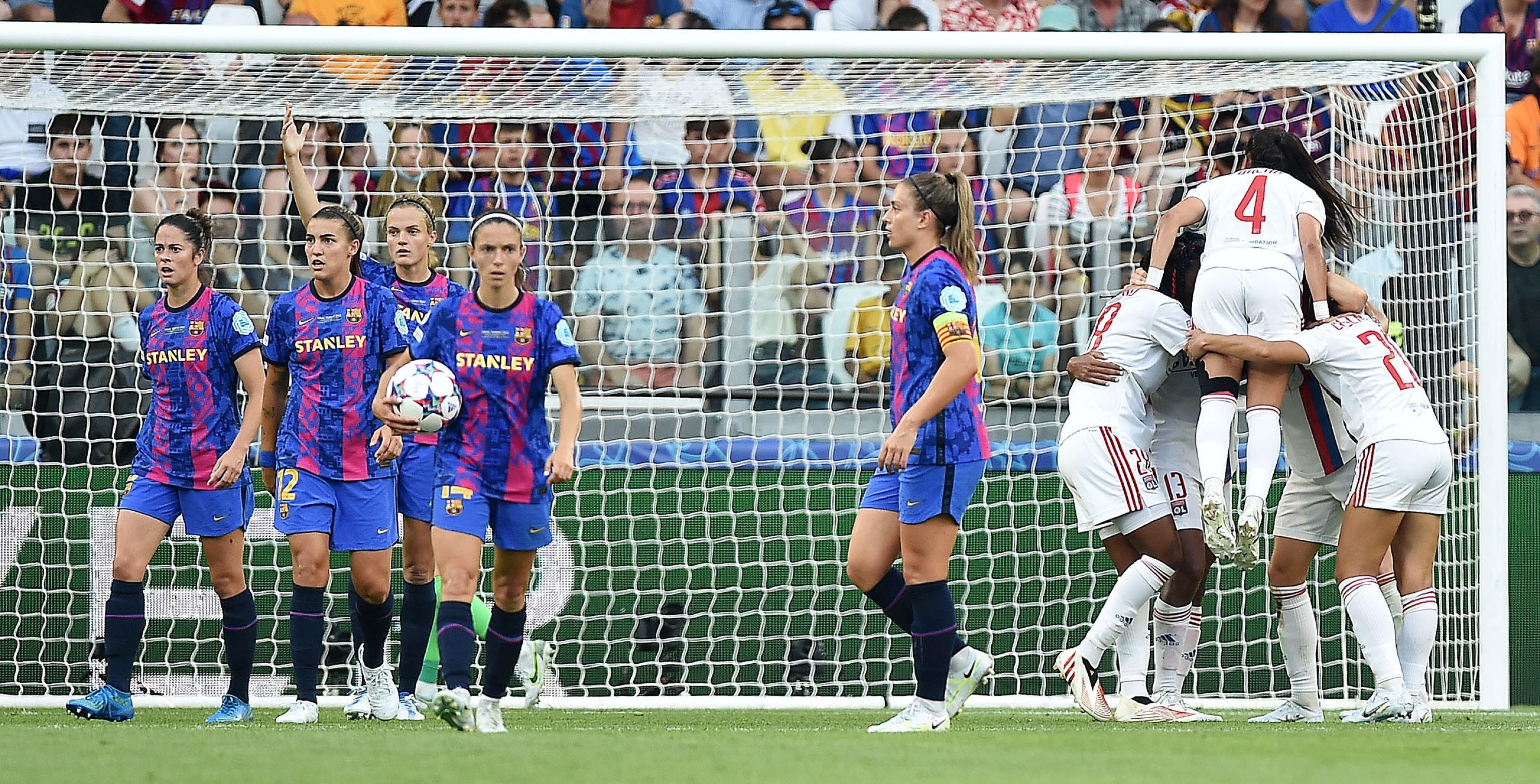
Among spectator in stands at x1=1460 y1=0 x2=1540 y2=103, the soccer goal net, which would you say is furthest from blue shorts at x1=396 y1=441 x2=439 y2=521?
spectator in stands at x1=1460 y1=0 x2=1540 y2=103

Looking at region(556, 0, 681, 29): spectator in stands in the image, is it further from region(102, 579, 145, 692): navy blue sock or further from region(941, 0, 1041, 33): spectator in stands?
region(102, 579, 145, 692): navy blue sock

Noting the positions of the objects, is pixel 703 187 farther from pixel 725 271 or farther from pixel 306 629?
pixel 306 629

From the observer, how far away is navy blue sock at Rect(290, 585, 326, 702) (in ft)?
20.5

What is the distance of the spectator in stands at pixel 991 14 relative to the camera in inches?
429

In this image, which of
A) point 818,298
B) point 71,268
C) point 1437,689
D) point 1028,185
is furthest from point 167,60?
point 1437,689

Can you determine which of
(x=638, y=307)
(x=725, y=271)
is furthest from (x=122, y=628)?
(x=725, y=271)

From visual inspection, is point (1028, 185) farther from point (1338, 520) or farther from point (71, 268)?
point (71, 268)

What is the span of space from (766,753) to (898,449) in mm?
1072

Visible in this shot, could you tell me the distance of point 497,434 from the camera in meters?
5.23

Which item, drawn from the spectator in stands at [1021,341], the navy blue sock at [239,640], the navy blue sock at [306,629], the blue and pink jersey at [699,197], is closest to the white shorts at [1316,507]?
the spectator in stands at [1021,341]

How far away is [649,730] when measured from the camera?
218 inches

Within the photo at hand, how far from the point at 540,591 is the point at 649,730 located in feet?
8.43

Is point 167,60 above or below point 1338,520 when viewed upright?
above

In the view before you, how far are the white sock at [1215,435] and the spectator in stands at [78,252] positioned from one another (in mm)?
5399
